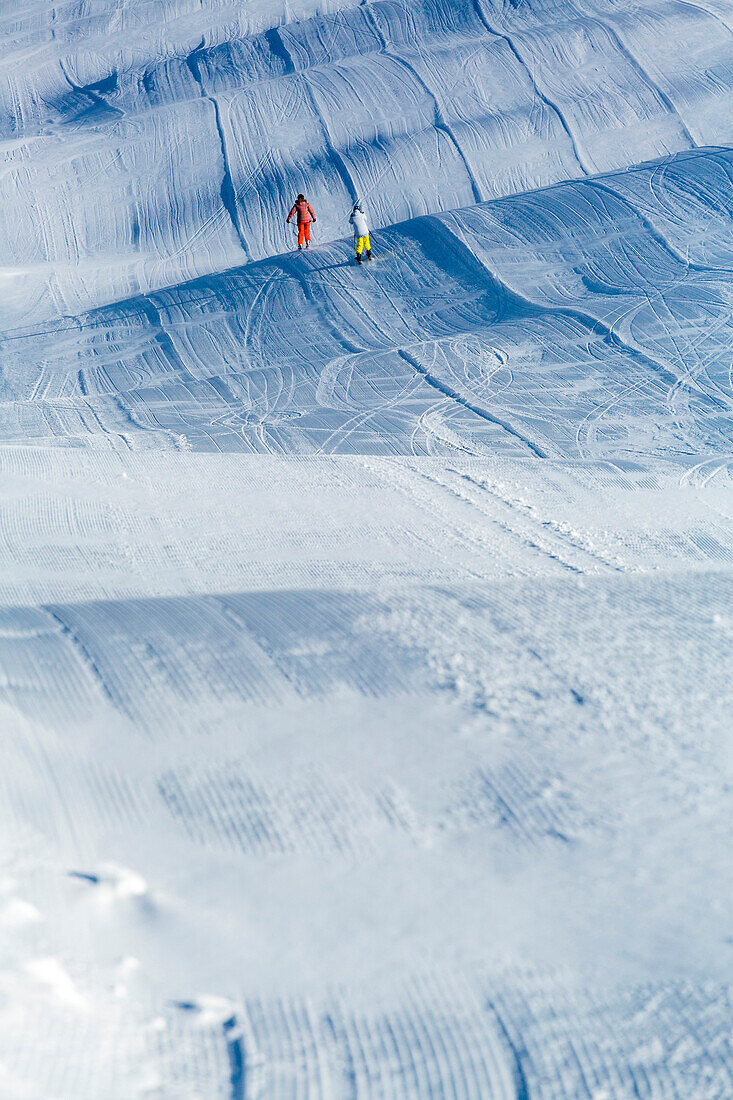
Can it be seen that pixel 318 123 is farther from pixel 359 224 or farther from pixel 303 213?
pixel 359 224

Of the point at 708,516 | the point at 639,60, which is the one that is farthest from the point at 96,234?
the point at 708,516

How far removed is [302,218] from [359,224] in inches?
27.7

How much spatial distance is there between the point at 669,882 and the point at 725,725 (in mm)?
675

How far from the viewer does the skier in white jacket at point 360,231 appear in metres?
8.59

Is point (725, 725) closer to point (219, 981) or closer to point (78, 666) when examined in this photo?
point (219, 981)

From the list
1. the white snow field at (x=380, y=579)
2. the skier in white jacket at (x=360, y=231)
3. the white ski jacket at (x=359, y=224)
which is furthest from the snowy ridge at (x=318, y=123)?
the white ski jacket at (x=359, y=224)

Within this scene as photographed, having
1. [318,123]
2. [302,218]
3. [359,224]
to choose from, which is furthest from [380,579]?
[318,123]

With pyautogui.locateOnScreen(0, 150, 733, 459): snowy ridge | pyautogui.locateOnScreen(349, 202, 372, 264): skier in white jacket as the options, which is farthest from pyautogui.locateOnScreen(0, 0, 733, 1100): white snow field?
pyautogui.locateOnScreen(349, 202, 372, 264): skier in white jacket

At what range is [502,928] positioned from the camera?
2143 mm

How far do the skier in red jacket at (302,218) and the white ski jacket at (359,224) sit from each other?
0.60 meters

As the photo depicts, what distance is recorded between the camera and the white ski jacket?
857 cm

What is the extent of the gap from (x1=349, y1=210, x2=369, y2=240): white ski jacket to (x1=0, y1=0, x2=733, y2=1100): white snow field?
35 cm

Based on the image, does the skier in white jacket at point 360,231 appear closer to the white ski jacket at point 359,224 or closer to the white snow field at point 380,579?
the white ski jacket at point 359,224

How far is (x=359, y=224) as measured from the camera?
864 centimetres
